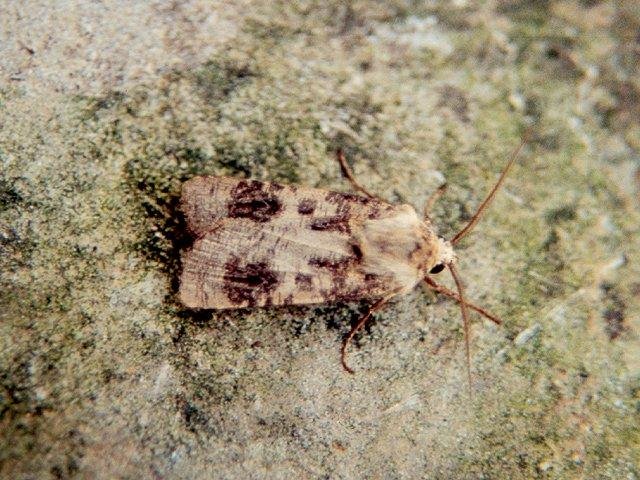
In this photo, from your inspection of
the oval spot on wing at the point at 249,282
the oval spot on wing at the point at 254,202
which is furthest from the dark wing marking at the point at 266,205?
the oval spot on wing at the point at 249,282

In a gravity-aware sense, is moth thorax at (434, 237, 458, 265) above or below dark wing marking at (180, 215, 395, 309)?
below

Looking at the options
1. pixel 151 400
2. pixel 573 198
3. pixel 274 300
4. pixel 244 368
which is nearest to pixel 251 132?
pixel 274 300

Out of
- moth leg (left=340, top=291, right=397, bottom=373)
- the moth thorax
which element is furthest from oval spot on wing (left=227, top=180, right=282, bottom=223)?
the moth thorax

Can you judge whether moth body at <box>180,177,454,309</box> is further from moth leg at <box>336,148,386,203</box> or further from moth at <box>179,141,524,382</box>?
moth leg at <box>336,148,386,203</box>

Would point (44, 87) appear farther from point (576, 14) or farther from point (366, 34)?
point (576, 14)

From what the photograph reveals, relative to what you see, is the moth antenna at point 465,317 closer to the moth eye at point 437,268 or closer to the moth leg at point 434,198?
the moth eye at point 437,268

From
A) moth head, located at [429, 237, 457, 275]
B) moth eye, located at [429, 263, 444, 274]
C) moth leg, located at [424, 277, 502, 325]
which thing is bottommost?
moth leg, located at [424, 277, 502, 325]
